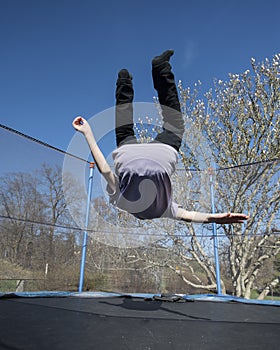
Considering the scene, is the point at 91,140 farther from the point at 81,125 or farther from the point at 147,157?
the point at 147,157

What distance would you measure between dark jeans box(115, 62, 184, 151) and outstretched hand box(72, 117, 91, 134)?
19cm

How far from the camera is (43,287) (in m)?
2.38

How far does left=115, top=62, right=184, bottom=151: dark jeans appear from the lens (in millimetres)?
1137

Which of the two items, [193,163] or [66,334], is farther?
[193,163]

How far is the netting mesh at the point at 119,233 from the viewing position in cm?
224

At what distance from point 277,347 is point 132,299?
146cm

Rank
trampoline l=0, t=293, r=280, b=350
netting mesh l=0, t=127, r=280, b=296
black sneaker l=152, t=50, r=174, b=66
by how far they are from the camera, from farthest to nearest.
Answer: netting mesh l=0, t=127, r=280, b=296, black sneaker l=152, t=50, r=174, b=66, trampoline l=0, t=293, r=280, b=350

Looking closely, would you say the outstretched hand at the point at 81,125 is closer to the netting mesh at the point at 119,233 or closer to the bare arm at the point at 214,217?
the bare arm at the point at 214,217

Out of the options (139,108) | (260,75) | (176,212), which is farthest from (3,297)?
(260,75)

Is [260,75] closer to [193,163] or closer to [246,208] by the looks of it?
[193,163]

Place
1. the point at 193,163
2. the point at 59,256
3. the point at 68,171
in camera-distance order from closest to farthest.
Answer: the point at 59,256 → the point at 68,171 → the point at 193,163

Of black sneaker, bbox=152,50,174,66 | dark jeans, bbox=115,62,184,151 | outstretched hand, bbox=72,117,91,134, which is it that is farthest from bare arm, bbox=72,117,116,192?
black sneaker, bbox=152,50,174,66

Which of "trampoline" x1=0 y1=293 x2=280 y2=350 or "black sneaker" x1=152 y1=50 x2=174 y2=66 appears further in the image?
"black sneaker" x1=152 y1=50 x2=174 y2=66

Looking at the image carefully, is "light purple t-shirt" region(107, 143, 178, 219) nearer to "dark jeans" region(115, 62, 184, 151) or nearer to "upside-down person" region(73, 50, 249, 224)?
"upside-down person" region(73, 50, 249, 224)
